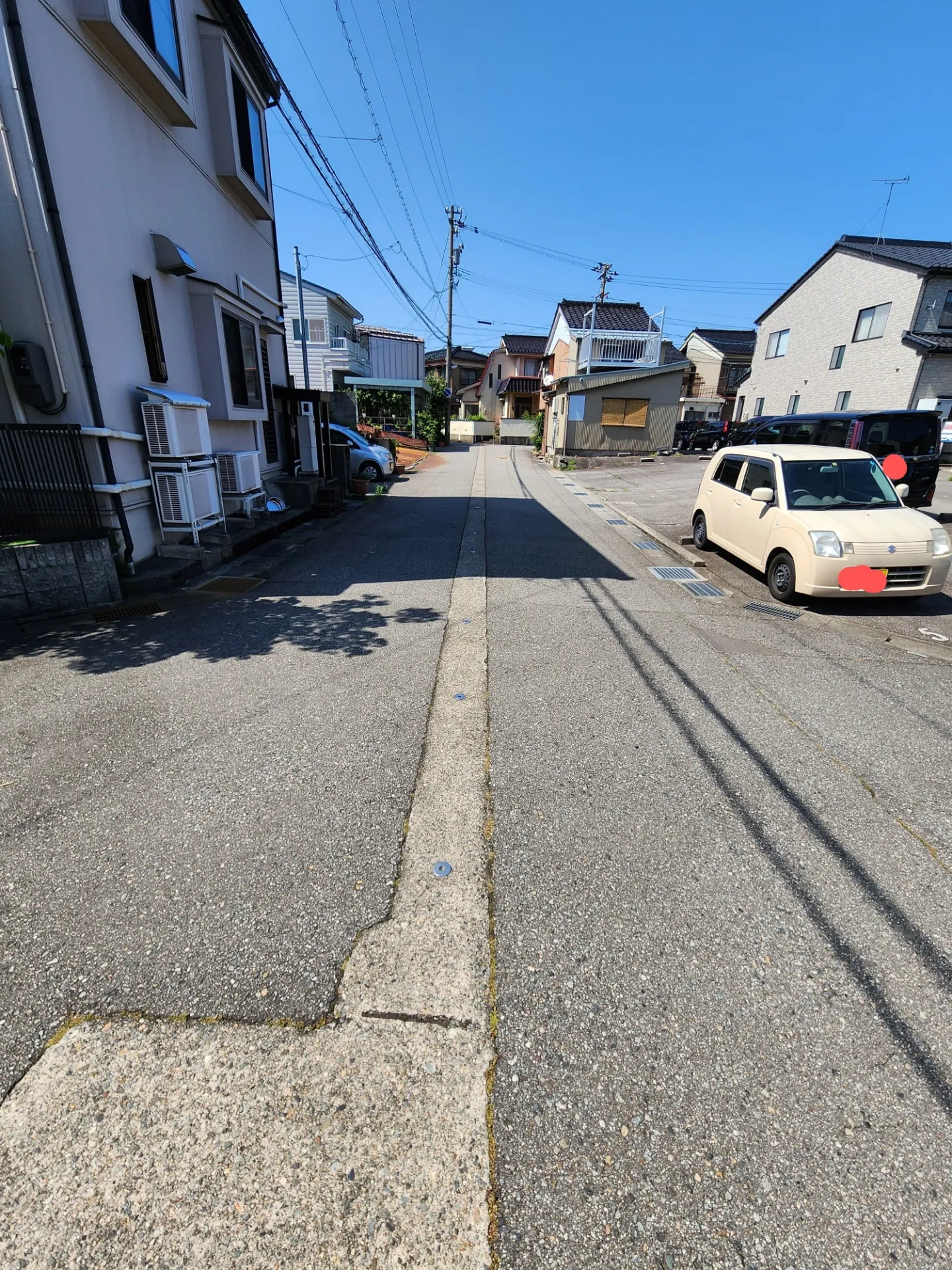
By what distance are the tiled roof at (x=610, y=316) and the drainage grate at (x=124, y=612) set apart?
29.9 metres

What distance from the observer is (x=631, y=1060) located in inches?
70.5

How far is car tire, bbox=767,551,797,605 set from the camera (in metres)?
6.06

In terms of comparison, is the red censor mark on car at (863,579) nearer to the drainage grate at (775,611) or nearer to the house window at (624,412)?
the drainage grate at (775,611)

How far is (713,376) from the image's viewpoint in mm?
38812

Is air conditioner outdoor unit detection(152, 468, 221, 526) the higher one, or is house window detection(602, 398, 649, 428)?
house window detection(602, 398, 649, 428)

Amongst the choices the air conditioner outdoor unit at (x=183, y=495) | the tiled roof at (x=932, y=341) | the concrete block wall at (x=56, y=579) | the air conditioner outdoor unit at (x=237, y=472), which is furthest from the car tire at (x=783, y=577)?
the tiled roof at (x=932, y=341)

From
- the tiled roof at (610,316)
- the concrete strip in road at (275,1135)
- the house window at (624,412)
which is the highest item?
the tiled roof at (610,316)

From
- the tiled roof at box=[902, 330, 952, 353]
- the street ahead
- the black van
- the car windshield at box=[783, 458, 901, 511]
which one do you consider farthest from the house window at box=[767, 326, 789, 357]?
the street ahead

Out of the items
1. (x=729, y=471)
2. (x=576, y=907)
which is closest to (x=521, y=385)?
(x=729, y=471)

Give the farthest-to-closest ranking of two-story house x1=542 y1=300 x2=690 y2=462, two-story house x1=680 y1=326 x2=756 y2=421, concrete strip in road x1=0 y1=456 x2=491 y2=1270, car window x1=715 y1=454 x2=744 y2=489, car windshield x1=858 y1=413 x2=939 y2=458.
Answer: two-story house x1=680 y1=326 x2=756 y2=421
two-story house x1=542 y1=300 x2=690 y2=462
car windshield x1=858 y1=413 x2=939 y2=458
car window x1=715 y1=454 x2=744 y2=489
concrete strip in road x1=0 y1=456 x2=491 y2=1270

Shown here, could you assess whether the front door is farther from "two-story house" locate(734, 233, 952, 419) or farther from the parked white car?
"two-story house" locate(734, 233, 952, 419)

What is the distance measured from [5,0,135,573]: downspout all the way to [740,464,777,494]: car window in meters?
7.25

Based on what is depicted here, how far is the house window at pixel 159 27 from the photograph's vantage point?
5.86m

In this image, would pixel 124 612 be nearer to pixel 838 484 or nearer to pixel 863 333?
pixel 838 484
